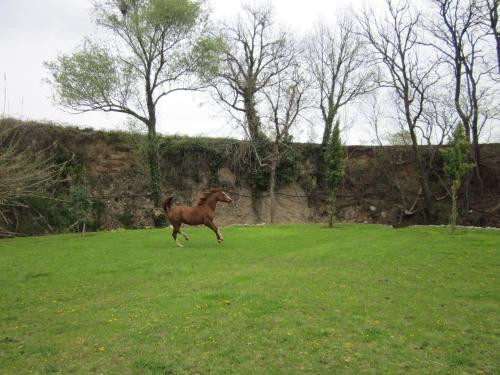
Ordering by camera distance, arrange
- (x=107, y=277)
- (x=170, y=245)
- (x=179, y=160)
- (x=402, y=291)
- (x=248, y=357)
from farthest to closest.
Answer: (x=179, y=160) < (x=170, y=245) < (x=107, y=277) < (x=402, y=291) < (x=248, y=357)

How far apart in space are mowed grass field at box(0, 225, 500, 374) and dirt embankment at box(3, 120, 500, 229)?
1409 centimetres

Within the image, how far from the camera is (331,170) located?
2377cm

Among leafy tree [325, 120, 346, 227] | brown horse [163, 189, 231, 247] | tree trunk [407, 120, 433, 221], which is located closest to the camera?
brown horse [163, 189, 231, 247]

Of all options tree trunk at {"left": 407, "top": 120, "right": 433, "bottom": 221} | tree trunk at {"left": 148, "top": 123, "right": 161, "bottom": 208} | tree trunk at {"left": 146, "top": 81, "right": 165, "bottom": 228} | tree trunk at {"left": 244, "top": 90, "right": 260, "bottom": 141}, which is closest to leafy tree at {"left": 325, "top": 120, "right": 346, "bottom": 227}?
tree trunk at {"left": 407, "top": 120, "right": 433, "bottom": 221}

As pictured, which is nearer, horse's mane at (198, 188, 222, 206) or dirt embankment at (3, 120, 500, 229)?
horse's mane at (198, 188, 222, 206)

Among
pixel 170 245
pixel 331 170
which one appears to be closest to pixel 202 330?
pixel 170 245

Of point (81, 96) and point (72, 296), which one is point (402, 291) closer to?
point (72, 296)

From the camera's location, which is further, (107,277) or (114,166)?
(114,166)

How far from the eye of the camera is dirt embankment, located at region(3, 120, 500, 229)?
90.2 ft

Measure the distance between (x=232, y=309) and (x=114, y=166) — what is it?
22.6 meters

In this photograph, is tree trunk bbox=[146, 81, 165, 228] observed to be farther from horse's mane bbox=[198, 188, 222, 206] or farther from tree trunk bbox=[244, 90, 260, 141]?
horse's mane bbox=[198, 188, 222, 206]

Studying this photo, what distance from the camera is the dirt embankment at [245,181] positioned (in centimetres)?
2750

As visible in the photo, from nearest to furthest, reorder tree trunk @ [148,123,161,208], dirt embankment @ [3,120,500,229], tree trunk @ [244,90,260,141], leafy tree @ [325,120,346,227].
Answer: leafy tree @ [325,120,346,227] → tree trunk @ [148,123,161,208] → dirt embankment @ [3,120,500,229] → tree trunk @ [244,90,260,141]

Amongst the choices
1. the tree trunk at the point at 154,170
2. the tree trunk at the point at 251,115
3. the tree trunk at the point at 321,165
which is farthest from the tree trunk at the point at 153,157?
the tree trunk at the point at 321,165
